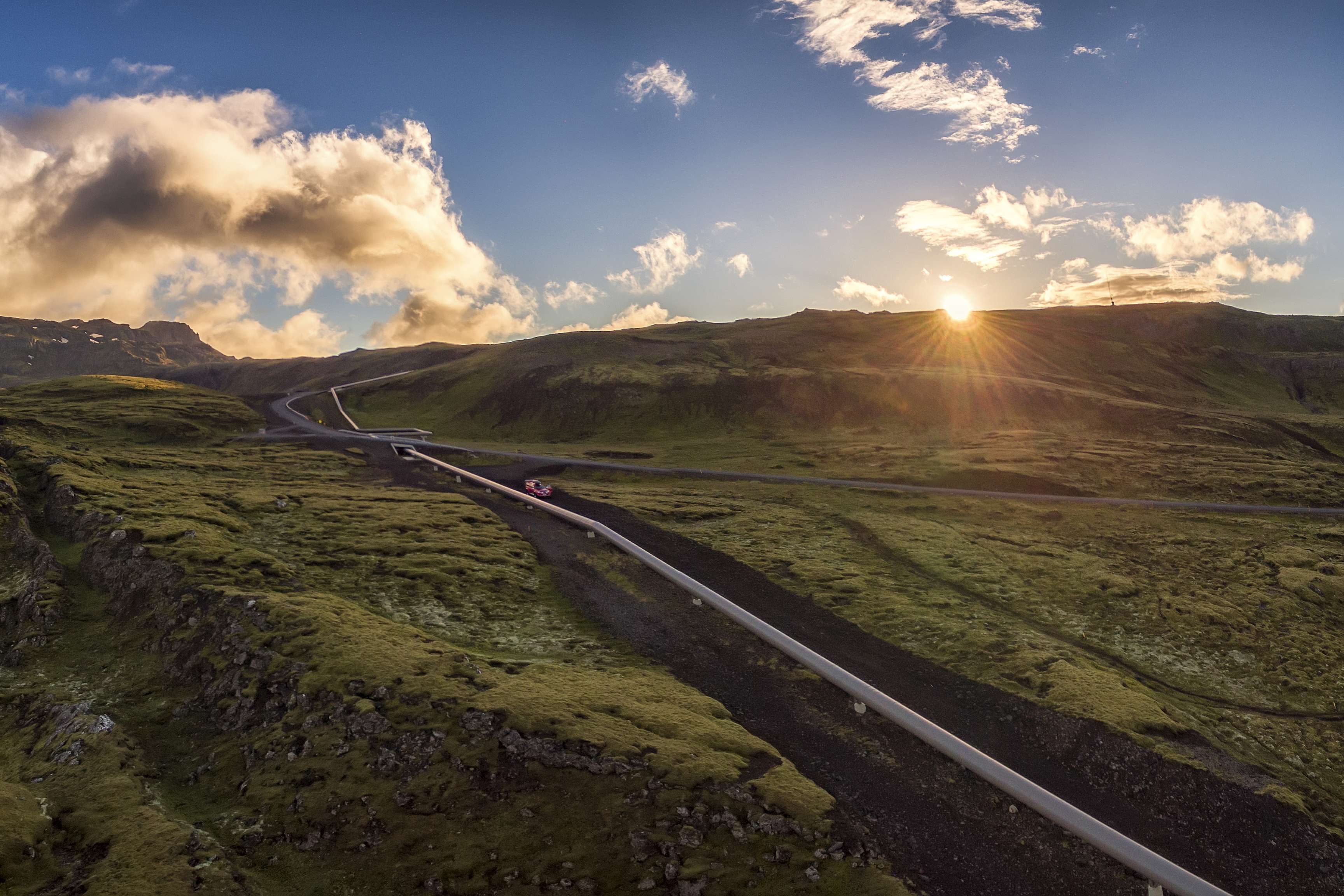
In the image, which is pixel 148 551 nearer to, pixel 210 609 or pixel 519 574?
pixel 210 609

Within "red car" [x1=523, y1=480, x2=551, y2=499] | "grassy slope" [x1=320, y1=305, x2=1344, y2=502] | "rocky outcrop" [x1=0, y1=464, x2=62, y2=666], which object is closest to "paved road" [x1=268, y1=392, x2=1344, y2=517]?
"grassy slope" [x1=320, y1=305, x2=1344, y2=502]

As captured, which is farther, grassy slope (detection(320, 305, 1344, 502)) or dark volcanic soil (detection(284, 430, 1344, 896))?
grassy slope (detection(320, 305, 1344, 502))

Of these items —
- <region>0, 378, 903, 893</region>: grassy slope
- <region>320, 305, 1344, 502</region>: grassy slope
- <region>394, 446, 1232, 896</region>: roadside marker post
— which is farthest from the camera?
<region>320, 305, 1344, 502</region>: grassy slope

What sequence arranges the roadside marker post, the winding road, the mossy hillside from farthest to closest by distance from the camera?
the mossy hillside < the winding road < the roadside marker post

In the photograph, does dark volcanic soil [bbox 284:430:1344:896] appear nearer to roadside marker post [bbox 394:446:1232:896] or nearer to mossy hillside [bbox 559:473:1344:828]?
roadside marker post [bbox 394:446:1232:896]

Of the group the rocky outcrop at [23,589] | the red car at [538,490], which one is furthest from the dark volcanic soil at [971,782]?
the red car at [538,490]

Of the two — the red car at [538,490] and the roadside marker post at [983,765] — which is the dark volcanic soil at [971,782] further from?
the red car at [538,490]

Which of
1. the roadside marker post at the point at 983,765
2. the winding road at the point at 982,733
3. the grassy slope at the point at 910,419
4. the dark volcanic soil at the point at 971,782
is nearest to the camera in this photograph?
the roadside marker post at the point at 983,765
